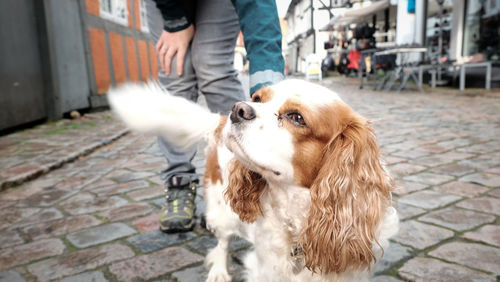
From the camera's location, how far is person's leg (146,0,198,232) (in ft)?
7.82

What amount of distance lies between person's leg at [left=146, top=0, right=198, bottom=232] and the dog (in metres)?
0.78

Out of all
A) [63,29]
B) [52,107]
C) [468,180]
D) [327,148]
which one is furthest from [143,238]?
[63,29]

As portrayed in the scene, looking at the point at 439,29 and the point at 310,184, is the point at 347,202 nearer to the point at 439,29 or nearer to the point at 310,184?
the point at 310,184

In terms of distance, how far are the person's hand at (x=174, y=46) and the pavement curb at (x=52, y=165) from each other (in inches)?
82.0

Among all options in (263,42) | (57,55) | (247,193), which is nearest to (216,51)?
(263,42)

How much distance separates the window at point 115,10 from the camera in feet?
31.4

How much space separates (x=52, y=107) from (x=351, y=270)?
22.7 feet

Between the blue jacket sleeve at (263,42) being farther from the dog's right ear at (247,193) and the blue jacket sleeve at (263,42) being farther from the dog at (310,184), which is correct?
the dog's right ear at (247,193)

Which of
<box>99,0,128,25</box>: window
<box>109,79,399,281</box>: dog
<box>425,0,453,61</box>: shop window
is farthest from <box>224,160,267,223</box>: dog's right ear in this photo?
<box>425,0,453,61</box>: shop window

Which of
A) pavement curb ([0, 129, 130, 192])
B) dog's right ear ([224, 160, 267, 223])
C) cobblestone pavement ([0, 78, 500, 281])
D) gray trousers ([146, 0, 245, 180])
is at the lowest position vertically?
cobblestone pavement ([0, 78, 500, 281])

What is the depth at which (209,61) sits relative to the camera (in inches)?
90.0

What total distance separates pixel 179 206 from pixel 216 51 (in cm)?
96

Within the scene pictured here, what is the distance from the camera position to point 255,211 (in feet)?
5.73

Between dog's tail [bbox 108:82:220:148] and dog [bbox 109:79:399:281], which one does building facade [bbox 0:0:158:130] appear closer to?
dog's tail [bbox 108:82:220:148]
